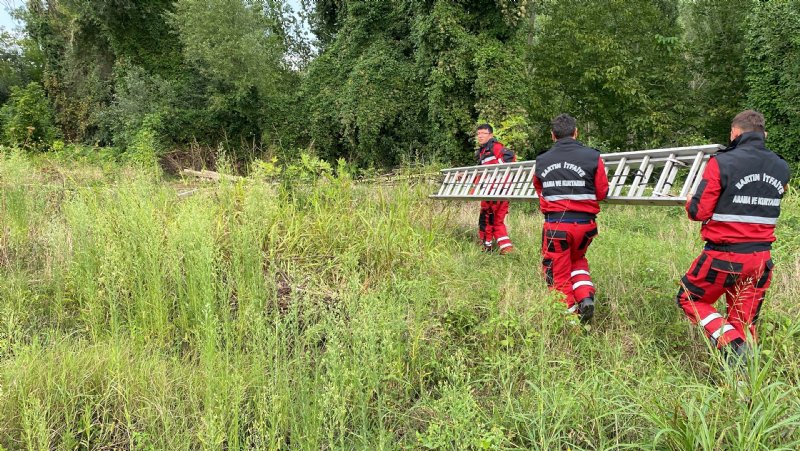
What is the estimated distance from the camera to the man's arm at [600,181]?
388 centimetres

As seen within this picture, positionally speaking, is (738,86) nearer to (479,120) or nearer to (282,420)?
(479,120)

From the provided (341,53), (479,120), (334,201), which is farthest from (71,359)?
(341,53)

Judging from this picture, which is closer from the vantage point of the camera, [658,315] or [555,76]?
[658,315]

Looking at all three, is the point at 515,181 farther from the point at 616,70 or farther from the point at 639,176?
the point at 616,70

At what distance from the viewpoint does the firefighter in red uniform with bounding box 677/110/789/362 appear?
117 inches

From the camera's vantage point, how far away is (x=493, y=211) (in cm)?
630

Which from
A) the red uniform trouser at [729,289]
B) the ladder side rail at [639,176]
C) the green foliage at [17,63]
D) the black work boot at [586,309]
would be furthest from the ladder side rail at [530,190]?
the green foliage at [17,63]

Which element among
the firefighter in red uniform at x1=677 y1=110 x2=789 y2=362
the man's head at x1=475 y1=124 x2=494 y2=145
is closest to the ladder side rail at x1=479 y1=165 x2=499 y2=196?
the man's head at x1=475 y1=124 x2=494 y2=145

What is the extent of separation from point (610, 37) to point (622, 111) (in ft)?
8.92

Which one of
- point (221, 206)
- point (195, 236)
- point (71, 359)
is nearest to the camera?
point (71, 359)

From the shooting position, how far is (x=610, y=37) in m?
17.2

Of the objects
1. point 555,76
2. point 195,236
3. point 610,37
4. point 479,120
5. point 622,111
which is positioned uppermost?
point 610,37

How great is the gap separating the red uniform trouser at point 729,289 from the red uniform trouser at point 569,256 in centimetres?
83

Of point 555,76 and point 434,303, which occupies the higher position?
point 555,76
